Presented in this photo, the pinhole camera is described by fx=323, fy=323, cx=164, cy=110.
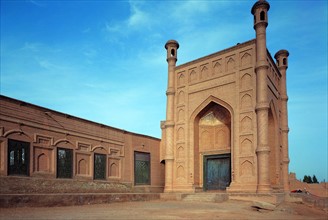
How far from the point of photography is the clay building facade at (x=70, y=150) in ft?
51.1

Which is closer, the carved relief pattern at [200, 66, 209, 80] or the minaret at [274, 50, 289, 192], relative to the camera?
the carved relief pattern at [200, 66, 209, 80]

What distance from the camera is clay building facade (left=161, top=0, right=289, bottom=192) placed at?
19438 mm

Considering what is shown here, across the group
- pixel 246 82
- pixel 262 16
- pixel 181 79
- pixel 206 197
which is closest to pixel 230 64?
pixel 246 82

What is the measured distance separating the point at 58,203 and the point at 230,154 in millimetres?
12056

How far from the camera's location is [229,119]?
22875 millimetres

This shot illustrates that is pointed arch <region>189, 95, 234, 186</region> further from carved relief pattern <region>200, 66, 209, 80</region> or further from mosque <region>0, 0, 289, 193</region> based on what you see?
carved relief pattern <region>200, 66, 209, 80</region>

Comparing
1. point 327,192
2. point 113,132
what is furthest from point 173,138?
point 327,192

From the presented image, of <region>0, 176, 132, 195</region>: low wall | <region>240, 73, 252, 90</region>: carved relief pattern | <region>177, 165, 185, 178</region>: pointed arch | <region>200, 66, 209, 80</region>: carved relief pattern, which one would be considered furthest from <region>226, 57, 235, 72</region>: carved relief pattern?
<region>0, 176, 132, 195</region>: low wall

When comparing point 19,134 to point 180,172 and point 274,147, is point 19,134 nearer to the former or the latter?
point 180,172

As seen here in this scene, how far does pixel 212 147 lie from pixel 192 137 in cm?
167

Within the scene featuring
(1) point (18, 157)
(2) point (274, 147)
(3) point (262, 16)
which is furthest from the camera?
(2) point (274, 147)

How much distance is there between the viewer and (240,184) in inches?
763

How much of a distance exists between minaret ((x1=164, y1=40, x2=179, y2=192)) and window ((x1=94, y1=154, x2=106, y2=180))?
4.58 metres

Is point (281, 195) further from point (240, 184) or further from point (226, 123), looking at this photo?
point (226, 123)
